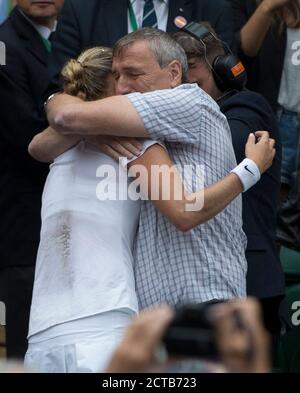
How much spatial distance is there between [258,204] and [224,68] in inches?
20.7

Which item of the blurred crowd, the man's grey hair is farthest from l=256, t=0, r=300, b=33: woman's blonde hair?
the man's grey hair

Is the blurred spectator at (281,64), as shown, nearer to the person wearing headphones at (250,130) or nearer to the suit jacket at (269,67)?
the suit jacket at (269,67)

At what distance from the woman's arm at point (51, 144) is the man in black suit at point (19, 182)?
1.14 m

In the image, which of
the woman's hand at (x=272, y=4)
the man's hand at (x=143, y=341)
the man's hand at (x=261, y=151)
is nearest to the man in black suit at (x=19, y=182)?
the woman's hand at (x=272, y=4)

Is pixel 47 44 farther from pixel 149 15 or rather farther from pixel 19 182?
pixel 19 182

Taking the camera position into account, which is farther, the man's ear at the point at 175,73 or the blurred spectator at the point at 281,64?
the blurred spectator at the point at 281,64

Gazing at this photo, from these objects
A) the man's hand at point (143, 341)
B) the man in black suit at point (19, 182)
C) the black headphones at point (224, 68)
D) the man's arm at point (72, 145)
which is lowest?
the man in black suit at point (19, 182)

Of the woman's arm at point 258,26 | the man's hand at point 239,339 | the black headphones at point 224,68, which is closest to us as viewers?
the man's hand at point 239,339

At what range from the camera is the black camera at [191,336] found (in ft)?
5.16

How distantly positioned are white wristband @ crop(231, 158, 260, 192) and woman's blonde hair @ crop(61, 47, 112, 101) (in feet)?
1.66

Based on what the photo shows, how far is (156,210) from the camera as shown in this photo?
3385 millimetres

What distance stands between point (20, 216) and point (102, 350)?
1.73m

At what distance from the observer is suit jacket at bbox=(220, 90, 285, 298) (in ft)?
13.2

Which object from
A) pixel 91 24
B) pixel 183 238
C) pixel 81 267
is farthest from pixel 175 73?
pixel 91 24
